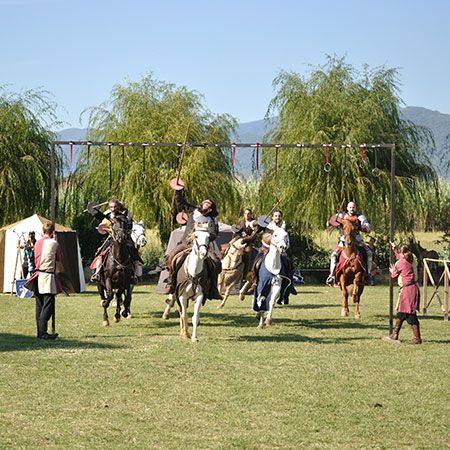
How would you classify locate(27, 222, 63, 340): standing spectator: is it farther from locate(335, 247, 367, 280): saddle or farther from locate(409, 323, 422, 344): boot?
locate(335, 247, 367, 280): saddle

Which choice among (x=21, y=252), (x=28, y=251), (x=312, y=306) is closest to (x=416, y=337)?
(x=312, y=306)

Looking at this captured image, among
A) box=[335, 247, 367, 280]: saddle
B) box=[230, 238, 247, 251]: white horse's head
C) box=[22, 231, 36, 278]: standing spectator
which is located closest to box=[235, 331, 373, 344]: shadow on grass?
box=[335, 247, 367, 280]: saddle

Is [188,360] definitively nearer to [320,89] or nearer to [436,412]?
[436,412]

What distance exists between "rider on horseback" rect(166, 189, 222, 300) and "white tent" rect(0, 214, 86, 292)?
1235 cm

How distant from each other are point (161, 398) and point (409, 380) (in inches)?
130

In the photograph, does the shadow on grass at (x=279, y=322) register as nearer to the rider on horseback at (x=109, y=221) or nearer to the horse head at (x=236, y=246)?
the rider on horseback at (x=109, y=221)

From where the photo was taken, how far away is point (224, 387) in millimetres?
12797

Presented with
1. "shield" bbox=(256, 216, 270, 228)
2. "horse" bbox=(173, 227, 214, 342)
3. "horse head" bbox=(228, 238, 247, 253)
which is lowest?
"horse" bbox=(173, 227, 214, 342)

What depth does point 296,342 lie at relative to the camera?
17562 millimetres

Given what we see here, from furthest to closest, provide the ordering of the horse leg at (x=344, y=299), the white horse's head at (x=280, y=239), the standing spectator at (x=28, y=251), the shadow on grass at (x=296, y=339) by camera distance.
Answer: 1. the standing spectator at (x=28, y=251)
2. the horse leg at (x=344, y=299)
3. the white horse's head at (x=280, y=239)
4. the shadow on grass at (x=296, y=339)

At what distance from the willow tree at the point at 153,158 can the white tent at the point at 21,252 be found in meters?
4.94

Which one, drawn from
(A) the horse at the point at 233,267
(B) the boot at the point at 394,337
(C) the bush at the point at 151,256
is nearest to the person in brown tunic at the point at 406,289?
(B) the boot at the point at 394,337

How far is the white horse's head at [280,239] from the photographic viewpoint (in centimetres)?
1923

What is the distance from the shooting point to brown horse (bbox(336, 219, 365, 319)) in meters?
22.0
